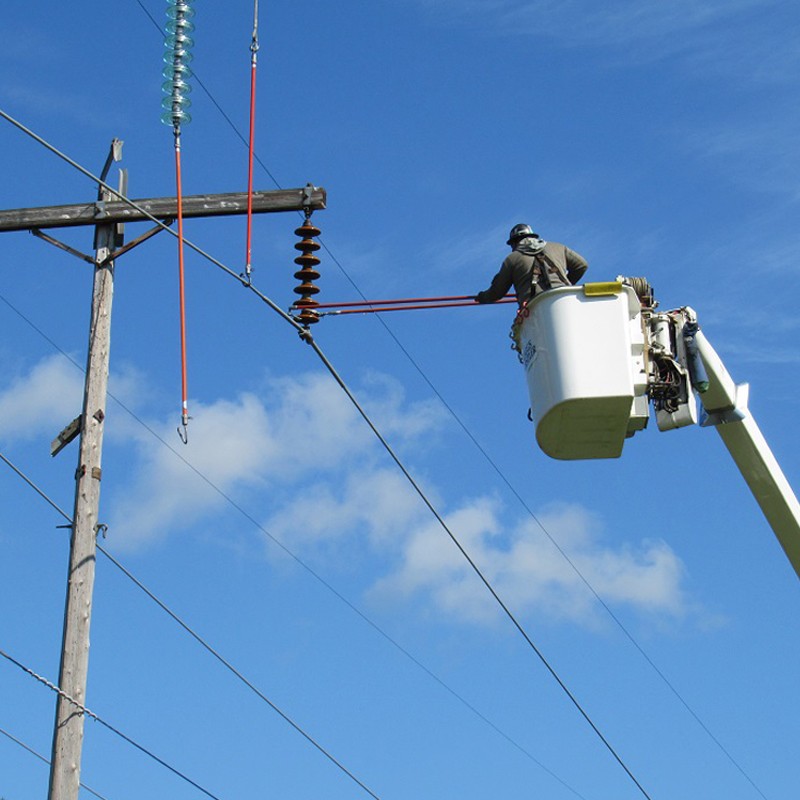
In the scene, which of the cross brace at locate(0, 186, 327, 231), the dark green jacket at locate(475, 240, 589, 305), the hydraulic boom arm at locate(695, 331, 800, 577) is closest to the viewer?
the dark green jacket at locate(475, 240, 589, 305)

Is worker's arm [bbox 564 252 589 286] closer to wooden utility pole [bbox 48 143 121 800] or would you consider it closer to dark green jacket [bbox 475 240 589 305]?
dark green jacket [bbox 475 240 589 305]

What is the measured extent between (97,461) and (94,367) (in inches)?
25.7

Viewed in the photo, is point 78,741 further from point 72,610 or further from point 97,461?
point 97,461

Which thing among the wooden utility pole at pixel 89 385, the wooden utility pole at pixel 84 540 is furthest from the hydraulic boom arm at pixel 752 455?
the wooden utility pole at pixel 84 540

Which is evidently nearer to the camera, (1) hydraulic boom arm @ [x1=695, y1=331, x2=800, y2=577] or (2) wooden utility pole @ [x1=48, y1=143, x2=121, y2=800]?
(1) hydraulic boom arm @ [x1=695, y1=331, x2=800, y2=577]

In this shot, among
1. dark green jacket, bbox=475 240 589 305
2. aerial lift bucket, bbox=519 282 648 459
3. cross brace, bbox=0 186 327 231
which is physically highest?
cross brace, bbox=0 186 327 231

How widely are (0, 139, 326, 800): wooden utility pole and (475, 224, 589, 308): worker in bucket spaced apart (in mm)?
2401

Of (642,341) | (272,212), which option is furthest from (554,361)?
(272,212)

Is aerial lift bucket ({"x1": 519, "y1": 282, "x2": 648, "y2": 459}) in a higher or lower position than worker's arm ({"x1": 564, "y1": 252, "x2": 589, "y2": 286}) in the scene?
lower

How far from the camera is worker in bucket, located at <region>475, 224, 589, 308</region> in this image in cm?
909

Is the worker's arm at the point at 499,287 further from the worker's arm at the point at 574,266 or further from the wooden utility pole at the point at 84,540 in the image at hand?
the wooden utility pole at the point at 84,540

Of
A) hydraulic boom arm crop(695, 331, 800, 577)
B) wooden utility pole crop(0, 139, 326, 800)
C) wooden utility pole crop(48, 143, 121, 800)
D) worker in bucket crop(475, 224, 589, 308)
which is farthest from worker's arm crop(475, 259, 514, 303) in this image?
wooden utility pole crop(48, 143, 121, 800)

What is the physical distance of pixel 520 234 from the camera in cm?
938

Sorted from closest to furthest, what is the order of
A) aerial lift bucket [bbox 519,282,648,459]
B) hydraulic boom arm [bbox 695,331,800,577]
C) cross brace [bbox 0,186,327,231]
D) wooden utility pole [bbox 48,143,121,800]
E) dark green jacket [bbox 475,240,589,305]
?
aerial lift bucket [bbox 519,282,648,459], dark green jacket [bbox 475,240,589,305], hydraulic boom arm [bbox 695,331,800,577], wooden utility pole [bbox 48,143,121,800], cross brace [bbox 0,186,327,231]
